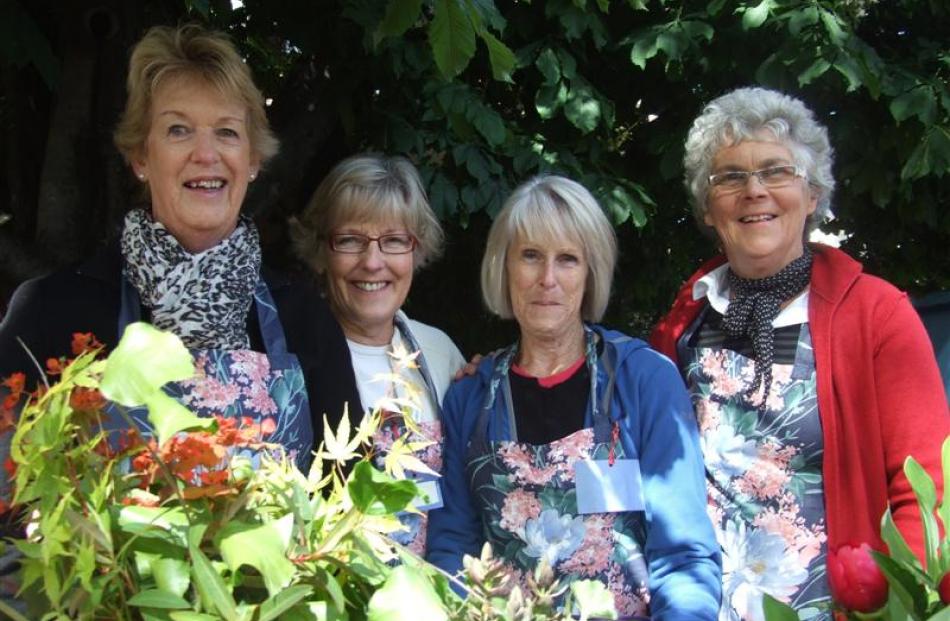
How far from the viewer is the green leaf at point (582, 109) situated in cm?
305

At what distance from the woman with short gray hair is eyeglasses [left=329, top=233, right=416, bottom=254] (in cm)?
22

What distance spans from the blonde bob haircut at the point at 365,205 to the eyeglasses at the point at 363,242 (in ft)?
0.08

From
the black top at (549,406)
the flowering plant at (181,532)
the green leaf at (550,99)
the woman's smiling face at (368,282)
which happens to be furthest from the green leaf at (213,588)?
the green leaf at (550,99)

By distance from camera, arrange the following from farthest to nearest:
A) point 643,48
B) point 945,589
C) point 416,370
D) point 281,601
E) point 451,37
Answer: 1. point 643,48
2. point 416,370
3. point 451,37
4. point 945,589
5. point 281,601

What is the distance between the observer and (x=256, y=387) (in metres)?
1.93

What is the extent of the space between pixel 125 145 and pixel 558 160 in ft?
4.67

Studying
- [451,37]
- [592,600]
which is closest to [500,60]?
[451,37]

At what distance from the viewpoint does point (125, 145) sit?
6.81ft

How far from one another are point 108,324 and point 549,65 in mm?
→ 1633

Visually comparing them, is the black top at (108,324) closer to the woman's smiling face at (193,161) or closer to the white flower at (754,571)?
the woman's smiling face at (193,161)

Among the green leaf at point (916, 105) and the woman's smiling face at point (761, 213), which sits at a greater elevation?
the green leaf at point (916, 105)

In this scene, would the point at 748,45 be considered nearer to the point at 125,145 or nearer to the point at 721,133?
the point at 721,133

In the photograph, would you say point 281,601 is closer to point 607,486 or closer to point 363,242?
point 607,486

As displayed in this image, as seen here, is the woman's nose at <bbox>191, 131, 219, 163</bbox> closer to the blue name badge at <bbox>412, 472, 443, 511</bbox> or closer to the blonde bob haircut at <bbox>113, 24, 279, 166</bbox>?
the blonde bob haircut at <bbox>113, 24, 279, 166</bbox>
